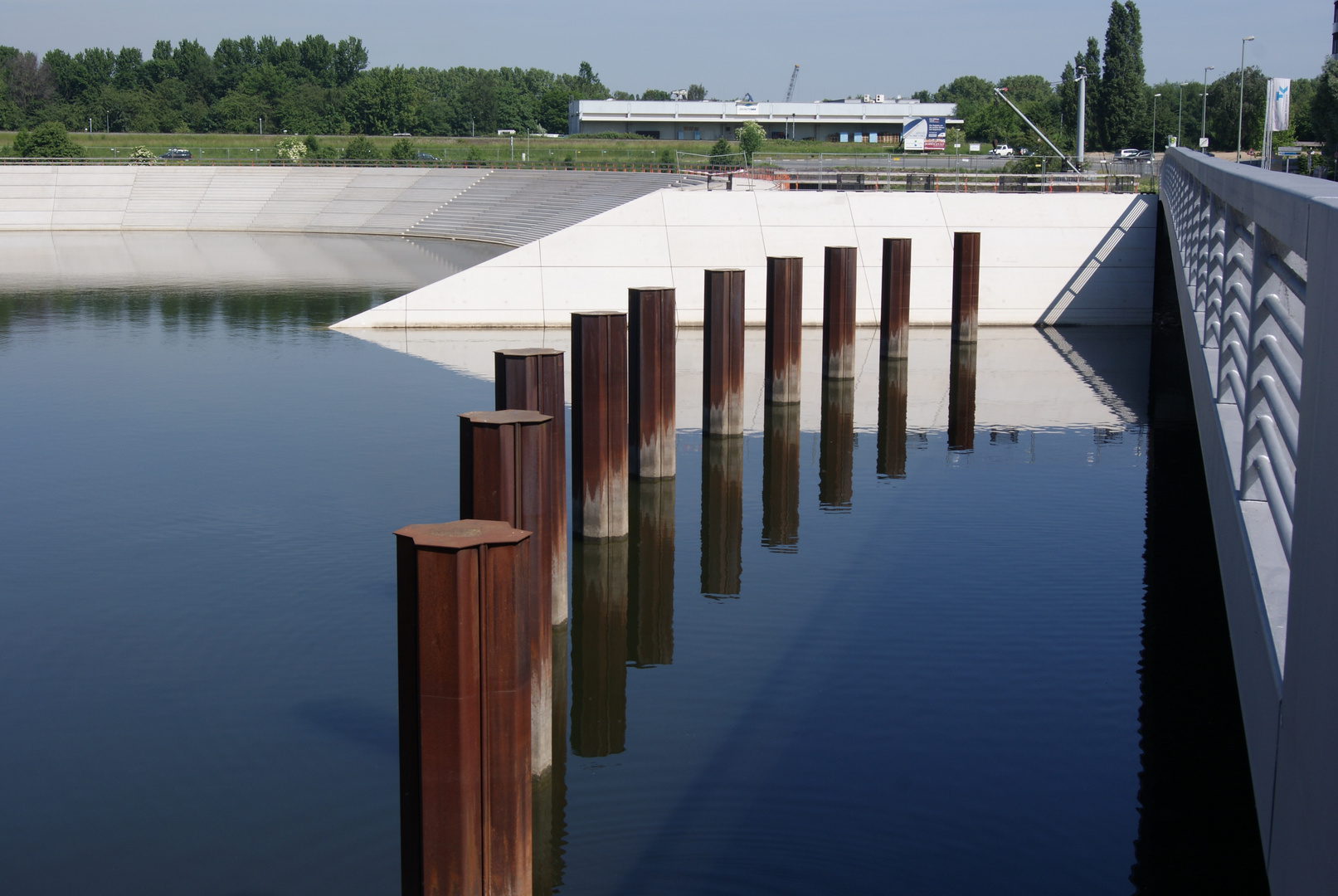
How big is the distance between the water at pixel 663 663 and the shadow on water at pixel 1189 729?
75 millimetres

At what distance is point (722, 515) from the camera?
15.9 meters

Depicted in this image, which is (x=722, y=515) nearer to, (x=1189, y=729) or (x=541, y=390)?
(x=541, y=390)

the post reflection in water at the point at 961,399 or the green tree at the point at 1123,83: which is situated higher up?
the green tree at the point at 1123,83

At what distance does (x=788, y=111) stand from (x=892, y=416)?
4695 inches

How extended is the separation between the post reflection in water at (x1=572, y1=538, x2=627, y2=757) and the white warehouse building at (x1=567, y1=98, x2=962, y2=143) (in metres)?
123

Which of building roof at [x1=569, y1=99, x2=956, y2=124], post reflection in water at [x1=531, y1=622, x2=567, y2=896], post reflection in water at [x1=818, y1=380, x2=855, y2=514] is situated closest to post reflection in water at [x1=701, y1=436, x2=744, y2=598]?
post reflection in water at [x1=818, y1=380, x2=855, y2=514]

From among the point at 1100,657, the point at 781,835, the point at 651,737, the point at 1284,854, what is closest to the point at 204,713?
the point at 651,737

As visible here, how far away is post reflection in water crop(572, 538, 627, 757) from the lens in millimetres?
9930

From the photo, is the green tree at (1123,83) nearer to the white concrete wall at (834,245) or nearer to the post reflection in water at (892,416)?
the white concrete wall at (834,245)

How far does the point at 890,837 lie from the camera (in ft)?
26.5

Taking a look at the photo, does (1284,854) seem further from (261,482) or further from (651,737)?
(261,482)

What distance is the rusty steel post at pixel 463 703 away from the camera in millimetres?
5730

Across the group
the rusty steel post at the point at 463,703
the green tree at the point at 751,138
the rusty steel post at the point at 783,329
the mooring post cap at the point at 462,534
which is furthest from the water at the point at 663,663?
the green tree at the point at 751,138

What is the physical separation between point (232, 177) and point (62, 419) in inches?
2330
